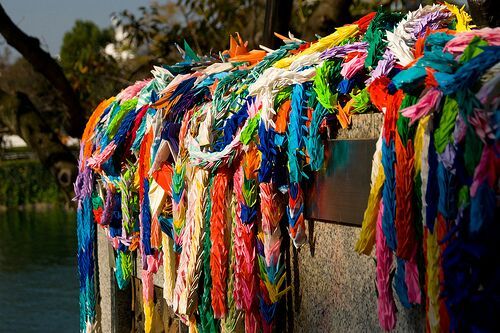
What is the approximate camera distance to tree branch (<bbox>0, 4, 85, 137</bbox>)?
6.80 m

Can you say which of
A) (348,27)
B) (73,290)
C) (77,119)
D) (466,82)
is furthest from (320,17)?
(73,290)

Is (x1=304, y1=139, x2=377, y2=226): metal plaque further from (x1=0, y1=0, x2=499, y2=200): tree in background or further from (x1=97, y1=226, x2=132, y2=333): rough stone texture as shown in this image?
(x1=97, y1=226, x2=132, y2=333): rough stone texture

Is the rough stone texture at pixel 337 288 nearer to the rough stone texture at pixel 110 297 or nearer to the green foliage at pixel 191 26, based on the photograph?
the rough stone texture at pixel 110 297

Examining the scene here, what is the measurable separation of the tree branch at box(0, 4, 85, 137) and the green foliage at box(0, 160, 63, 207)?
21342mm

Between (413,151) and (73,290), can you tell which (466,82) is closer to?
(413,151)

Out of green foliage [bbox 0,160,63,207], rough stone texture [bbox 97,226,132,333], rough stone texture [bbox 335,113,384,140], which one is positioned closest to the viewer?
rough stone texture [bbox 335,113,384,140]

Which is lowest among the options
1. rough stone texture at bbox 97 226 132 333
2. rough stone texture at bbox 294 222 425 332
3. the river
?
the river

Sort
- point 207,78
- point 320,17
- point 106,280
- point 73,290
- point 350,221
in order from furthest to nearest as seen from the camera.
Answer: point 73,290 < point 320,17 < point 106,280 < point 207,78 < point 350,221

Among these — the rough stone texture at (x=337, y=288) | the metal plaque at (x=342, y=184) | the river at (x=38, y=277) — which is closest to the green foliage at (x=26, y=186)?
the river at (x=38, y=277)

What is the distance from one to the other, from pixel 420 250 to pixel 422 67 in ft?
1.30

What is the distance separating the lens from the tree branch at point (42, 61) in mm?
6805

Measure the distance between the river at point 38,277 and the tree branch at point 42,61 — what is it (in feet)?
11.8

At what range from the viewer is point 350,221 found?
7.88ft

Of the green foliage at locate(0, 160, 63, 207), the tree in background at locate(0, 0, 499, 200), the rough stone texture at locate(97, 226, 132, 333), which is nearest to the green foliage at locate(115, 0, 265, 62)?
the tree in background at locate(0, 0, 499, 200)
